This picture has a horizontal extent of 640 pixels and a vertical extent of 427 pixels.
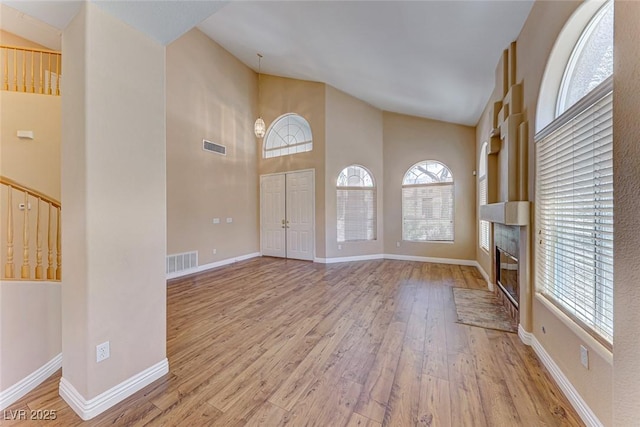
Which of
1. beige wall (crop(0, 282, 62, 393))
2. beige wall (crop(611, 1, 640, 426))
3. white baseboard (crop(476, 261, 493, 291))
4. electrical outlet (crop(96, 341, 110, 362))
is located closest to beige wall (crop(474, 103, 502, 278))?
white baseboard (crop(476, 261, 493, 291))

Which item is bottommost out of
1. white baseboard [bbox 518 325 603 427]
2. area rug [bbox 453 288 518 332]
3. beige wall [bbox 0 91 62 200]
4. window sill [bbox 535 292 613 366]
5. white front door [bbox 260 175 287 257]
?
area rug [bbox 453 288 518 332]

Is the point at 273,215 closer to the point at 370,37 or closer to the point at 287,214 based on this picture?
the point at 287,214

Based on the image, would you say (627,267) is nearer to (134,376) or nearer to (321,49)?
(134,376)

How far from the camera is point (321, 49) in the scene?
4.11 m

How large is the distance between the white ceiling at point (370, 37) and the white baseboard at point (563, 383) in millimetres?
3015

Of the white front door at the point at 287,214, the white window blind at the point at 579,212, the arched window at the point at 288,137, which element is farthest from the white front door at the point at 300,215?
the white window blind at the point at 579,212

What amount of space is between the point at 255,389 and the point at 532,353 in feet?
7.74

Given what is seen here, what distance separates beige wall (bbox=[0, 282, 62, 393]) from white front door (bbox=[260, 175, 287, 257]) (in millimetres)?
4549

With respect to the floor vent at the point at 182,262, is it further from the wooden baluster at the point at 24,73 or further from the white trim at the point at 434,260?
the white trim at the point at 434,260

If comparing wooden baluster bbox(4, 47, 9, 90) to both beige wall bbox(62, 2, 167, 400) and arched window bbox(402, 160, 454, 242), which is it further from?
arched window bbox(402, 160, 454, 242)

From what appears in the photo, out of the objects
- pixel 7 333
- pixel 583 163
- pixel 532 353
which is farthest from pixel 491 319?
pixel 7 333

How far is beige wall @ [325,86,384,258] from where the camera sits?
588cm

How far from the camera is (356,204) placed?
20.4 feet

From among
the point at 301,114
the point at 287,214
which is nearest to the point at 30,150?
the point at 287,214
